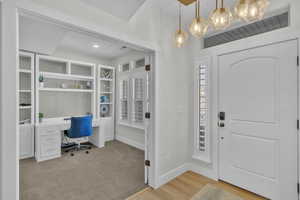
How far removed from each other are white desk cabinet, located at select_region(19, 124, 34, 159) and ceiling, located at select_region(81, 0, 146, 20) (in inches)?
121

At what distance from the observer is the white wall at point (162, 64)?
150 cm

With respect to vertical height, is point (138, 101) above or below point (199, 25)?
below

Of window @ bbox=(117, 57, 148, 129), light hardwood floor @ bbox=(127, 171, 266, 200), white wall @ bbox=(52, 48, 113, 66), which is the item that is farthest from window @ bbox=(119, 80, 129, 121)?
light hardwood floor @ bbox=(127, 171, 266, 200)

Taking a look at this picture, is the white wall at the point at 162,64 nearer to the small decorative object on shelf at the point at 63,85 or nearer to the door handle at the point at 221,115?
the door handle at the point at 221,115

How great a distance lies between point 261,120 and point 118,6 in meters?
2.26

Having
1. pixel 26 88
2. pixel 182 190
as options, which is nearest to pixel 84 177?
pixel 182 190

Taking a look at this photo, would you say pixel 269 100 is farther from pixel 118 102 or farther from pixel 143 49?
pixel 118 102

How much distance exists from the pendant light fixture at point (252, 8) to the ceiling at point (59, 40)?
4.18 feet

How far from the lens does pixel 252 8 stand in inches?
38.5

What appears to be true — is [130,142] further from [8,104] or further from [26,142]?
[8,104]

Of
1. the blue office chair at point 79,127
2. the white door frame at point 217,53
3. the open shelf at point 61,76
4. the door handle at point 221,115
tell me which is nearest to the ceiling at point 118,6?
the white door frame at point 217,53

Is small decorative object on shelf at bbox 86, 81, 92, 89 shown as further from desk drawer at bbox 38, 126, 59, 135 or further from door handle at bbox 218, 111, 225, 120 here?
door handle at bbox 218, 111, 225, 120

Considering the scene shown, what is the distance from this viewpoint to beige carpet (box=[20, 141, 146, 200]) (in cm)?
197

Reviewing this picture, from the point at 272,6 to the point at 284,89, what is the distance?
3.47ft
